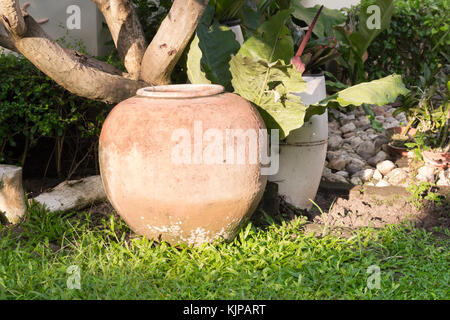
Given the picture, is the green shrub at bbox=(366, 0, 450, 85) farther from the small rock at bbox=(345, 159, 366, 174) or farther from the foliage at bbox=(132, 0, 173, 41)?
the foliage at bbox=(132, 0, 173, 41)

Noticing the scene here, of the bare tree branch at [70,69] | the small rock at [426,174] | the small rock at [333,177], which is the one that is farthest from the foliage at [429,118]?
the bare tree branch at [70,69]

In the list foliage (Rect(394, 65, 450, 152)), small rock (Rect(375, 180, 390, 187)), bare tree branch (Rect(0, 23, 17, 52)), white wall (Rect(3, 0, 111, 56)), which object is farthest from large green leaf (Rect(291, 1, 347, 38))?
bare tree branch (Rect(0, 23, 17, 52))

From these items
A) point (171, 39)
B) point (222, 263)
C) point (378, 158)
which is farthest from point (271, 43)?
point (378, 158)

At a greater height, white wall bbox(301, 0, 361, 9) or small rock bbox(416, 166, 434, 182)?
white wall bbox(301, 0, 361, 9)

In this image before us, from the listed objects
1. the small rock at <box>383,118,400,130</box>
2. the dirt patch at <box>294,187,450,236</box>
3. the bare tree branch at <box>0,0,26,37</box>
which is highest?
the bare tree branch at <box>0,0,26,37</box>

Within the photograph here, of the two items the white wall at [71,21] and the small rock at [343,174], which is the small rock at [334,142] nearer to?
the small rock at [343,174]

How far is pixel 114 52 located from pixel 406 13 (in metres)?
3.41

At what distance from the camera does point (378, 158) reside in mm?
4785

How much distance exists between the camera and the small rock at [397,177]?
13.8ft

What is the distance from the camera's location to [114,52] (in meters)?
4.61

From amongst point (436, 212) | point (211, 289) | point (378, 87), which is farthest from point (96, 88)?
point (436, 212)

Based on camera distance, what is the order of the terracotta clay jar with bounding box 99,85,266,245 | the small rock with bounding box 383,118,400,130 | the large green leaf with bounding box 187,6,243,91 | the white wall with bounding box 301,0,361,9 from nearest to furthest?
the terracotta clay jar with bounding box 99,85,266,245 → the large green leaf with bounding box 187,6,243,91 → the small rock with bounding box 383,118,400,130 → the white wall with bounding box 301,0,361,9

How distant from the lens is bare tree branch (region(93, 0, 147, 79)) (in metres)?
3.52

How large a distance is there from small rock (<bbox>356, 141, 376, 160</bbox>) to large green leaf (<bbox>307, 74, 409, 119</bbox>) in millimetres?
1980
